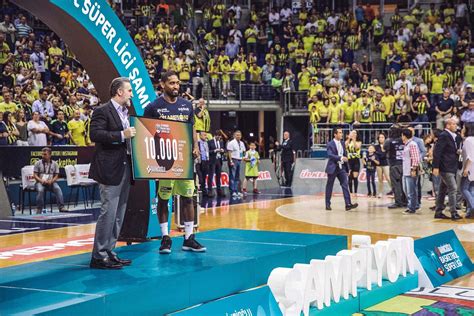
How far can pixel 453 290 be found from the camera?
8.84m

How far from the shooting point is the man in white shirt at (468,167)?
595 inches

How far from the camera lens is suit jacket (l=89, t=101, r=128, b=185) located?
7.52m

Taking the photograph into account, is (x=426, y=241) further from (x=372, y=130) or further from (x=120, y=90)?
(x=372, y=130)

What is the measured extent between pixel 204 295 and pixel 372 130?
18.2 metres

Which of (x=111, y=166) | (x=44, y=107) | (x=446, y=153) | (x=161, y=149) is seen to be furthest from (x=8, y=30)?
(x=111, y=166)

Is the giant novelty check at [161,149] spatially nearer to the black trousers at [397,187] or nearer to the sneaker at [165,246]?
the sneaker at [165,246]

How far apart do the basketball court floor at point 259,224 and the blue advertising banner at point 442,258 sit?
6.9 inches

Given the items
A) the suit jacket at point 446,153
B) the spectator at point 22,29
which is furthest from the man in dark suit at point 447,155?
the spectator at point 22,29

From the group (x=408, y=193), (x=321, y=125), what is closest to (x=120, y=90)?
(x=408, y=193)

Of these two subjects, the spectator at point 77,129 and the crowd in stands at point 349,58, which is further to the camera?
the crowd in stands at point 349,58

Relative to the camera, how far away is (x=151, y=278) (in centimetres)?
703

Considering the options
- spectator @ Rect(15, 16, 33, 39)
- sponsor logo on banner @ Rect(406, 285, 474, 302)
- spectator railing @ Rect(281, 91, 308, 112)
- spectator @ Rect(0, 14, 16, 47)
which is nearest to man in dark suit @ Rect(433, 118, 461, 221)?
sponsor logo on banner @ Rect(406, 285, 474, 302)

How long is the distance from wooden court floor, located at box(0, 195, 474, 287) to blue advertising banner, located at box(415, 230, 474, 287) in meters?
0.25

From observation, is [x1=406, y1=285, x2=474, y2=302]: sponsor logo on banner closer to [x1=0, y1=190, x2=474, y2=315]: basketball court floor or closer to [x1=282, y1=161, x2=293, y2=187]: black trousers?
[x1=0, y1=190, x2=474, y2=315]: basketball court floor
